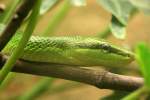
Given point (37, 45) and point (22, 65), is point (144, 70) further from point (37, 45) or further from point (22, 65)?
point (37, 45)

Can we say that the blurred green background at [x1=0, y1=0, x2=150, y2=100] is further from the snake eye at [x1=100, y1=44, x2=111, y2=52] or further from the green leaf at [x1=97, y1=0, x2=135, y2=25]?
the green leaf at [x1=97, y1=0, x2=135, y2=25]

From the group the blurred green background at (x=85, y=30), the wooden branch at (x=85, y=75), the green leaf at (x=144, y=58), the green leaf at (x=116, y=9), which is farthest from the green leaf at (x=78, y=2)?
the blurred green background at (x=85, y=30)

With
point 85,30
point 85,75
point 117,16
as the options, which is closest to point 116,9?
point 117,16

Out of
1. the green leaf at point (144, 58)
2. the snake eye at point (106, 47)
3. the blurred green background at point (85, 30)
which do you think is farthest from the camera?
the blurred green background at point (85, 30)

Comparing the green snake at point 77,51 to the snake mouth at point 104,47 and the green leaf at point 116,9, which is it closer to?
the snake mouth at point 104,47

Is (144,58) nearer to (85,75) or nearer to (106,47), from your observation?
(85,75)

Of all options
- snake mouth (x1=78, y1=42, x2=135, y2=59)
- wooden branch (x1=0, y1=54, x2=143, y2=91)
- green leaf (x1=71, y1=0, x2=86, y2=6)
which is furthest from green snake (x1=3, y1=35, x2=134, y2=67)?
green leaf (x1=71, y1=0, x2=86, y2=6)
